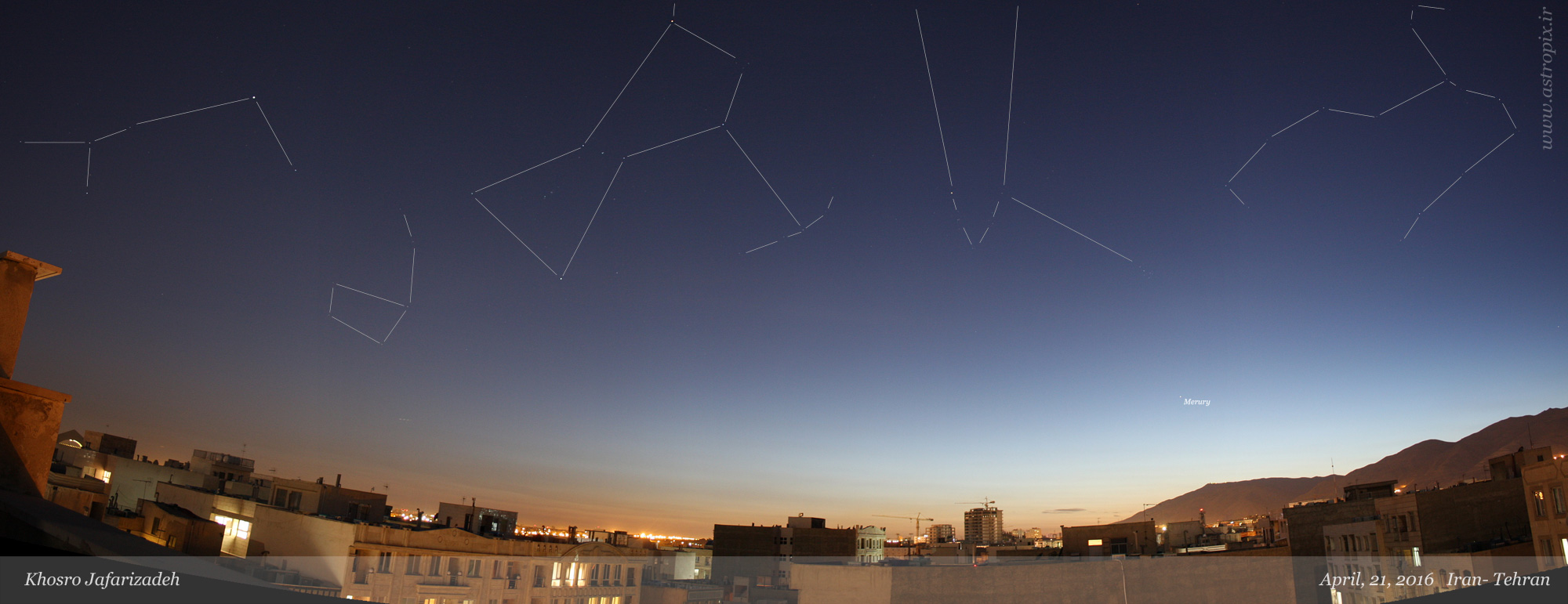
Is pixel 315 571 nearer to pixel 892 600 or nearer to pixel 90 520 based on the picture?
pixel 892 600

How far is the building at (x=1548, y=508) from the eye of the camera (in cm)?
2434

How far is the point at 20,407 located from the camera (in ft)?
31.0

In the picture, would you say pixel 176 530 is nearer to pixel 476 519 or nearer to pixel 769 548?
pixel 476 519

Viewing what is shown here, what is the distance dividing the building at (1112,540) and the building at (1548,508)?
75.2ft

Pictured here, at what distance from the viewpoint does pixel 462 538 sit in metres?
38.4

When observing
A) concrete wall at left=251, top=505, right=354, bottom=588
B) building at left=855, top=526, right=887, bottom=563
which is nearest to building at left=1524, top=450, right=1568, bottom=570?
concrete wall at left=251, top=505, right=354, bottom=588

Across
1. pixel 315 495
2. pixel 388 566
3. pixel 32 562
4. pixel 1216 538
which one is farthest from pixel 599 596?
pixel 1216 538

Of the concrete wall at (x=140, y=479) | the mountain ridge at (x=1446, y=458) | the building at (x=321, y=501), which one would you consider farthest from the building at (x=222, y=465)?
the mountain ridge at (x=1446, y=458)

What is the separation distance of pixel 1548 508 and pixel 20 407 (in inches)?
1485

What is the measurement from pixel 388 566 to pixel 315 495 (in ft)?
31.4

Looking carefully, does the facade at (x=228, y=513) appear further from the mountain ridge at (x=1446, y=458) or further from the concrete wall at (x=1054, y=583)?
the mountain ridge at (x=1446, y=458)

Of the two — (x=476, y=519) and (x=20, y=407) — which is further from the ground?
(x=20, y=407)

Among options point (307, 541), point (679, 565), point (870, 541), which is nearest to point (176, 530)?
point (307, 541)

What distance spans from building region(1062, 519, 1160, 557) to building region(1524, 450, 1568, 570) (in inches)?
903
